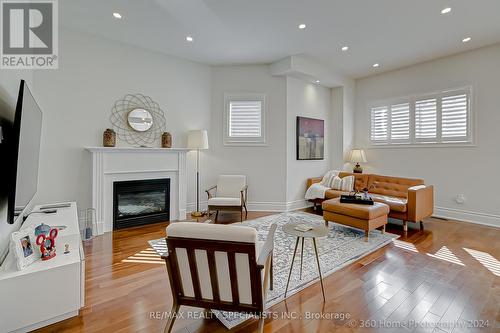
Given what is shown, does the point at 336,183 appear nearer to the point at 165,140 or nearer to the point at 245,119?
the point at 245,119

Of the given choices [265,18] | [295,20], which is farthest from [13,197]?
[295,20]

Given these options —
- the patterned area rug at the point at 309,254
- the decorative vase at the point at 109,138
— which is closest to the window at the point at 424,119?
the patterned area rug at the point at 309,254

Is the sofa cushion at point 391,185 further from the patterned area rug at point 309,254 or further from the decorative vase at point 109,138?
the decorative vase at point 109,138

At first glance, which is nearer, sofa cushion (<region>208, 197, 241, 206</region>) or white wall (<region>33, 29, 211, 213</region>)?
white wall (<region>33, 29, 211, 213</region>)

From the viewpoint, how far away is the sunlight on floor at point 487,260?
2.74 metres

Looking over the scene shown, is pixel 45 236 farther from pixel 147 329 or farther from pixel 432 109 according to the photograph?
pixel 432 109

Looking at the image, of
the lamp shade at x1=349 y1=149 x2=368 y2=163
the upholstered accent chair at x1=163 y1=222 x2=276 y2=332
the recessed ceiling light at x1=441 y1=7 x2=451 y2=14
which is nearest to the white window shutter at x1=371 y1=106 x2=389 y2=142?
the lamp shade at x1=349 y1=149 x2=368 y2=163

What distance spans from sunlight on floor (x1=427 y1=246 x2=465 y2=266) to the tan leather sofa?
73 centimetres

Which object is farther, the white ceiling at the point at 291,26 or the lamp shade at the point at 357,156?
the lamp shade at the point at 357,156

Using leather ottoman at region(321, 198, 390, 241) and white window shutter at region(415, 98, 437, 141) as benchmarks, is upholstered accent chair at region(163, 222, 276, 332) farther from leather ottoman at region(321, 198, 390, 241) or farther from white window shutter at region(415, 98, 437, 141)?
white window shutter at region(415, 98, 437, 141)

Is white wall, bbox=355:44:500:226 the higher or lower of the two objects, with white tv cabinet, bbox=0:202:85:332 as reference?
higher

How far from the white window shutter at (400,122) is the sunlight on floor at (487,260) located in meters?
3.02

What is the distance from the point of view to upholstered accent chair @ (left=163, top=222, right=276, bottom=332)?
154 cm

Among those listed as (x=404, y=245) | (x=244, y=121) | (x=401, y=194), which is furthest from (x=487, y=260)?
(x=244, y=121)
